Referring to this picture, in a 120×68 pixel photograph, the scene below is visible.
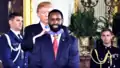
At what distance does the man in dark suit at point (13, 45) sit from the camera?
525 cm

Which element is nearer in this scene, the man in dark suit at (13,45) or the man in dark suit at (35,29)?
the man in dark suit at (35,29)

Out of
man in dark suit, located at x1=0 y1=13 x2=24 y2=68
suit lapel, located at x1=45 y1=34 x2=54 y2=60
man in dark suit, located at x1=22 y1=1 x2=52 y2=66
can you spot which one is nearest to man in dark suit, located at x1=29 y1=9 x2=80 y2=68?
suit lapel, located at x1=45 y1=34 x2=54 y2=60

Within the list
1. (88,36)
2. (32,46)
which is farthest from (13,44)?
(88,36)

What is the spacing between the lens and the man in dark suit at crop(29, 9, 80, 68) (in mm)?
4328

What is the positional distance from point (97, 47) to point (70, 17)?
2881 mm

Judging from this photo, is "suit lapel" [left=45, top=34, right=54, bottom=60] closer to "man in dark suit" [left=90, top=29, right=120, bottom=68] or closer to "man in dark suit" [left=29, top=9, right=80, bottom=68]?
"man in dark suit" [left=29, top=9, right=80, bottom=68]

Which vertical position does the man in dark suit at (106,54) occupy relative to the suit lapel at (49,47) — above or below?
below

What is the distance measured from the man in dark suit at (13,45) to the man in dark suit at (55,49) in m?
0.89

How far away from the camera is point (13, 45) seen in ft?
17.4

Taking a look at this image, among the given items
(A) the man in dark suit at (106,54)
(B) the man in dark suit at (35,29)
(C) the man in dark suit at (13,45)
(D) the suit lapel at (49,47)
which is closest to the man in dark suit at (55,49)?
(D) the suit lapel at (49,47)

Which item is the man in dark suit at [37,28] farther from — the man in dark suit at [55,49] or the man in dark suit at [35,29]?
the man in dark suit at [55,49]

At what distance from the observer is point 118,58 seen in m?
5.84

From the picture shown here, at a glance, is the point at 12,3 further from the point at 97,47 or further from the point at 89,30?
the point at 97,47

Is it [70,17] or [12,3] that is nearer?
[12,3]
